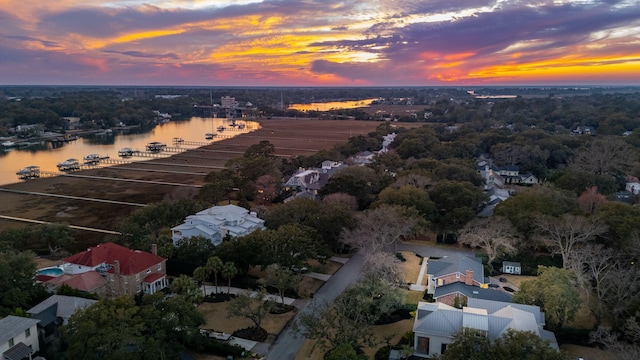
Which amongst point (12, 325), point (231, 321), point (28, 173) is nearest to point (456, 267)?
point (231, 321)

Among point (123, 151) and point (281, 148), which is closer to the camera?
point (123, 151)

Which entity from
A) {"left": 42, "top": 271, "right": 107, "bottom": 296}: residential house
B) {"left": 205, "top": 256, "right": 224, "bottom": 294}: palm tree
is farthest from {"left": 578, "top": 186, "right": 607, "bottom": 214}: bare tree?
{"left": 42, "top": 271, "right": 107, "bottom": 296}: residential house

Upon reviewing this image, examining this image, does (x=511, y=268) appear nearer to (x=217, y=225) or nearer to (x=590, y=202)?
(x=590, y=202)

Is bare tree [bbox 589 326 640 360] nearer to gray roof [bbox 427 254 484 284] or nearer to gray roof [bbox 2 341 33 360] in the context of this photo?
gray roof [bbox 427 254 484 284]

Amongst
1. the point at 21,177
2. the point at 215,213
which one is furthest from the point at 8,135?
the point at 215,213

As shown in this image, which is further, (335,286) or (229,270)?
(335,286)

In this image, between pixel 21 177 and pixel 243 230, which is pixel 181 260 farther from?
pixel 21 177

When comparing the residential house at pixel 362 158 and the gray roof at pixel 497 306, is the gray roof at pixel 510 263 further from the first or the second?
the residential house at pixel 362 158
